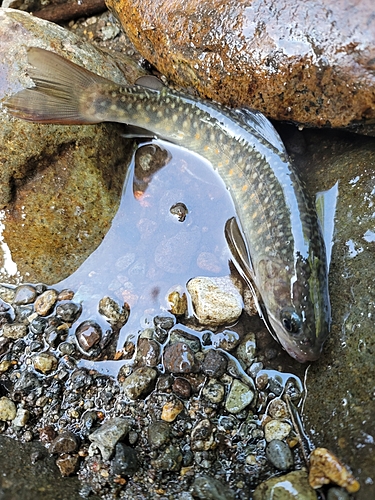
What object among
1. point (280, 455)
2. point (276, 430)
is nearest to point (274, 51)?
point (276, 430)

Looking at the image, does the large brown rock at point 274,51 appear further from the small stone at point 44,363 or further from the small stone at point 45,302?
the small stone at point 44,363

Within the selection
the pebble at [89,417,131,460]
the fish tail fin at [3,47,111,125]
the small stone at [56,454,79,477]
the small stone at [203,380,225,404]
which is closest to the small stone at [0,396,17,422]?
the small stone at [56,454,79,477]

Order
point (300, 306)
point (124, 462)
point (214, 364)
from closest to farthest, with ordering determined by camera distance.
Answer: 1. point (124, 462)
2. point (300, 306)
3. point (214, 364)

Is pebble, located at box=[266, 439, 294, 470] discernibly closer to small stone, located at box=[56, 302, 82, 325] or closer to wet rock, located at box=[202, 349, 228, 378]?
wet rock, located at box=[202, 349, 228, 378]

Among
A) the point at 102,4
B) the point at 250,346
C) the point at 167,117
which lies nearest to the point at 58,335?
the point at 250,346

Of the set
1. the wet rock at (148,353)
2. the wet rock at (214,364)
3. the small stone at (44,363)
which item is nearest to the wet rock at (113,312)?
the wet rock at (148,353)

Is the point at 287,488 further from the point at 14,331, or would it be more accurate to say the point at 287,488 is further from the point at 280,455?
the point at 14,331
